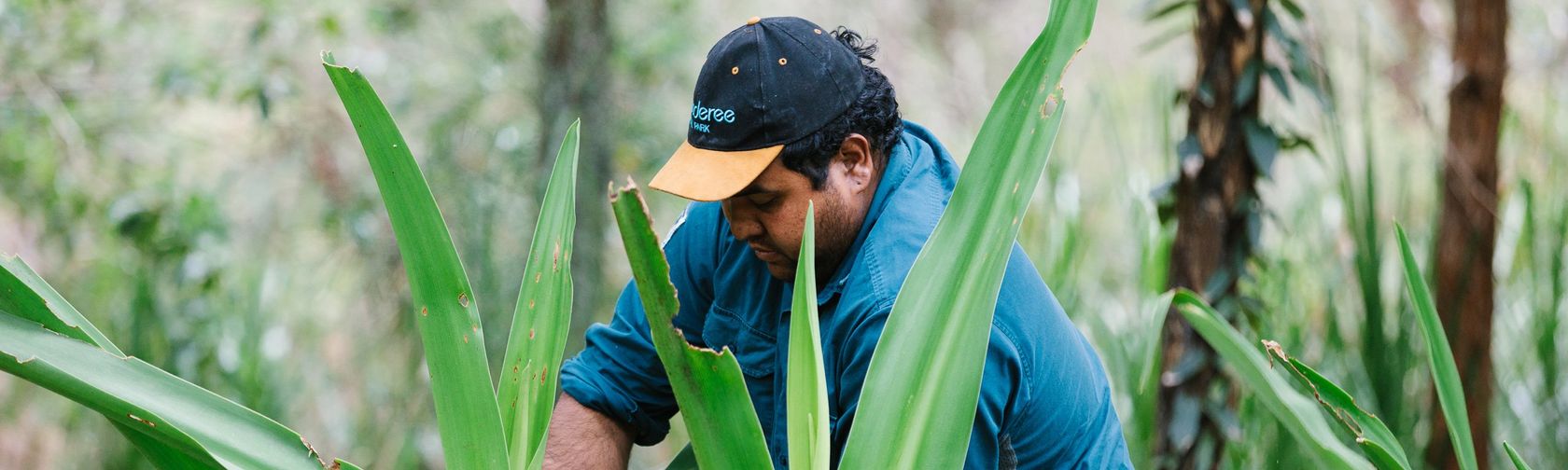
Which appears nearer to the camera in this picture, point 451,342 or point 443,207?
point 451,342

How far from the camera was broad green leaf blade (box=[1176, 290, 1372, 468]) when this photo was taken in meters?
1.12

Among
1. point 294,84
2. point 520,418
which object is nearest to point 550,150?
point 294,84

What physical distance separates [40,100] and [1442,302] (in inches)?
127

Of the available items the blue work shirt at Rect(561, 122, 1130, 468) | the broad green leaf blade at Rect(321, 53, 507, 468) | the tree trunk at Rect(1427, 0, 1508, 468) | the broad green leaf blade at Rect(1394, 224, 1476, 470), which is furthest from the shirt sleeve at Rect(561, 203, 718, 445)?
the tree trunk at Rect(1427, 0, 1508, 468)

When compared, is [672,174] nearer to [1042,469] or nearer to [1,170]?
[1042,469]

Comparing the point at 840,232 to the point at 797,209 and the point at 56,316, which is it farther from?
the point at 56,316

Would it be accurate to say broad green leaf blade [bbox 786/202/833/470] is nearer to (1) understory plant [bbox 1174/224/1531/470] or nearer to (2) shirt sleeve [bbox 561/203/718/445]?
(1) understory plant [bbox 1174/224/1531/470]

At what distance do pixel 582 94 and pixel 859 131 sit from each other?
139 centimetres

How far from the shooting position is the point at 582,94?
282 cm

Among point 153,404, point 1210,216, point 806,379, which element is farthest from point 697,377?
point 1210,216

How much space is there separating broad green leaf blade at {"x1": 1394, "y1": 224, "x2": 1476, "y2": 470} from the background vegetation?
0.93 meters

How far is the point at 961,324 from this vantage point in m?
0.97

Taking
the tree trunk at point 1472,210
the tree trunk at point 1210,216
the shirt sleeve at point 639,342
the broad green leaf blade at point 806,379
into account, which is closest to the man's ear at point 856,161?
the shirt sleeve at point 639,342

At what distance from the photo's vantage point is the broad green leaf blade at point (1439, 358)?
118 cm
